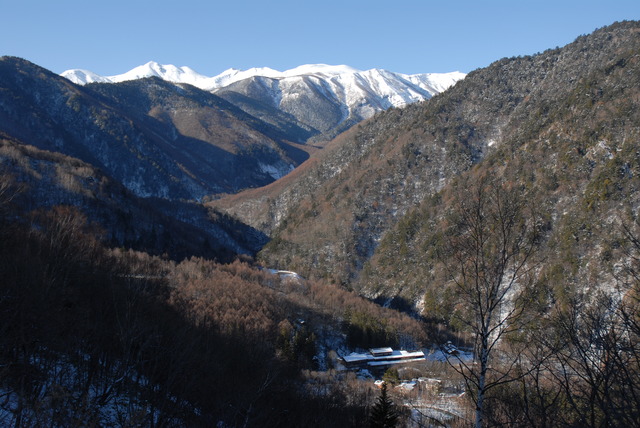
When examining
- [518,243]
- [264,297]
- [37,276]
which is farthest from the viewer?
[264,297]

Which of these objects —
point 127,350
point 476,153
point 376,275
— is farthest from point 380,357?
point 476,153

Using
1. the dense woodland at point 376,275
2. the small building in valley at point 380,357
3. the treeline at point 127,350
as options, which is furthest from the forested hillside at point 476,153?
the treeline at point 127,350

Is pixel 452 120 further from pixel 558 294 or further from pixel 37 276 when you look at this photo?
pixel 37 276

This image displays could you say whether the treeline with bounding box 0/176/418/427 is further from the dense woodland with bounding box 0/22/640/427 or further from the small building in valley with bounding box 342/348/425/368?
the small building in valley with bounding box 342/348/425/368

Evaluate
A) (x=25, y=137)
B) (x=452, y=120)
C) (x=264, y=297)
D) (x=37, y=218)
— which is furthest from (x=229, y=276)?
(x=25, y=137)

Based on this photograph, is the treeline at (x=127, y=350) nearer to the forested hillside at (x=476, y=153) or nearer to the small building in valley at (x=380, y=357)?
the small building in valley at (x=380, y=357)

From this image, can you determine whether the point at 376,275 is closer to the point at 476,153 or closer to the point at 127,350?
the point at 476,153
